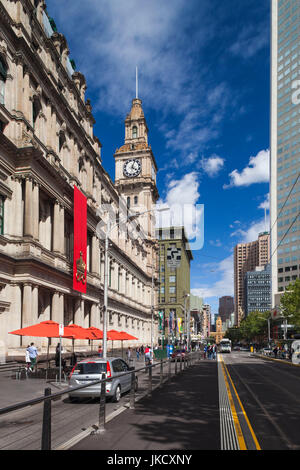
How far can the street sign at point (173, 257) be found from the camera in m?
134

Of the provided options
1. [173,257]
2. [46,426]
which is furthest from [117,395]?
[173,257]

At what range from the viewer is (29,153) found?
30719 millimetres

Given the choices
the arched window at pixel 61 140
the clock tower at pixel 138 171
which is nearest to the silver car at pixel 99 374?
the arched window at pixel 61 140

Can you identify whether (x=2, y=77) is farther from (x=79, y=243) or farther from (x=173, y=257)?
(x=173, y=257)

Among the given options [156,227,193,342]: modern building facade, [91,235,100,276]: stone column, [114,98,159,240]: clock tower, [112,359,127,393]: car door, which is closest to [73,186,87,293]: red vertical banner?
[91,235,100,276]: stone column

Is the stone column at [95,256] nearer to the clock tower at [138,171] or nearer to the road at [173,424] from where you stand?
the road at [173,424]

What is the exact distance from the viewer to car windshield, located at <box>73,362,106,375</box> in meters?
15.9

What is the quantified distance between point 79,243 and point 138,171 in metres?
58.6

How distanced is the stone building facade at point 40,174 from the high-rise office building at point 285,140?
9582 cm

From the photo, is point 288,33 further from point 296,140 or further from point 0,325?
point 0,325

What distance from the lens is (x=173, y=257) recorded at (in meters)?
138

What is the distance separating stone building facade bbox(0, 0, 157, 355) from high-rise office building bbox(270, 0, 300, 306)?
95.8 meters
